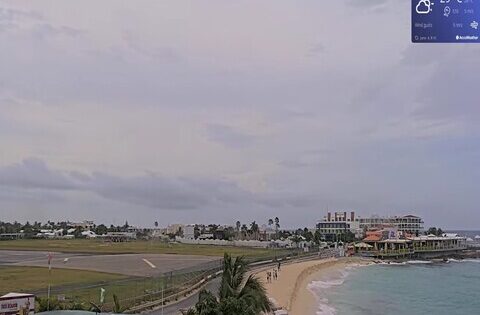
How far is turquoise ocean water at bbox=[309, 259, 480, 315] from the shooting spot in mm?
51219

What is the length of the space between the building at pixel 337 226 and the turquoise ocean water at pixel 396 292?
257ft

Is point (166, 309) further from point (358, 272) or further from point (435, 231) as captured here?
point (435, 231)

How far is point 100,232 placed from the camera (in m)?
170

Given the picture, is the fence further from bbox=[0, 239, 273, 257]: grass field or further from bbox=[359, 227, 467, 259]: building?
bbox=[359, 227, 467, 259]: building

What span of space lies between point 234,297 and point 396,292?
50417 mm

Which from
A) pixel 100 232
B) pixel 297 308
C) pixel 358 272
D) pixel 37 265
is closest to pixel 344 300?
pixel 297 308

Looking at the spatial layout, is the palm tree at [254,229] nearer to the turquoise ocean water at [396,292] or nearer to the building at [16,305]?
the turquoise ocean water at [396,292]

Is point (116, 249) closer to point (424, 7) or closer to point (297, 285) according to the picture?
point (297, 285)

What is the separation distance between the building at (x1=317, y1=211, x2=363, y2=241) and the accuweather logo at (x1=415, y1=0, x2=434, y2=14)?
522 ft

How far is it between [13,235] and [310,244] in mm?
64879

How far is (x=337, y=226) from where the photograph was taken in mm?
178875

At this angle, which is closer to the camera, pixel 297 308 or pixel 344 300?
pixel 297 308

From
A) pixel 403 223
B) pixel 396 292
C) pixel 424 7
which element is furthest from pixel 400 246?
pixel 424 7
